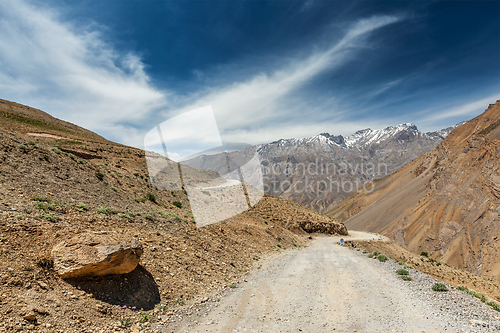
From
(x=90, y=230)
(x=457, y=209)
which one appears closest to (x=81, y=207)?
(x=90, y=230)

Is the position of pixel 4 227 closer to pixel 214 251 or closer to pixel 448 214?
pixel 214 251

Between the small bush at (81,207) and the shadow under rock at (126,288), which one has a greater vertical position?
the small bush at (81,207)

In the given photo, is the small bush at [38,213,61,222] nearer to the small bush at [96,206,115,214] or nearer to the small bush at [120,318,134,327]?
the small bush at [96,206,115,214]

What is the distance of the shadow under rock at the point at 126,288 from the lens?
6.71m

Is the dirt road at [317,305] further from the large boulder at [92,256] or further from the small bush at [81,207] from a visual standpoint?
the small bush at [81,207]

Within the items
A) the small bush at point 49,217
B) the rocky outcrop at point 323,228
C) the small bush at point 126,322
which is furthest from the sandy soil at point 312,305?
the rocky outcrop at point 323,228

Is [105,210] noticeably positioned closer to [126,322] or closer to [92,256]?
[92,256]

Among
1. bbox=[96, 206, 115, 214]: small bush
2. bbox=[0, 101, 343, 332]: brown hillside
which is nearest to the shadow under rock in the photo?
bbox=[0, 101, 343, 332]: brown hillside

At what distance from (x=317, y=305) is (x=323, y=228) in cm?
3125

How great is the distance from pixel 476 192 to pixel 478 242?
17.9 metres

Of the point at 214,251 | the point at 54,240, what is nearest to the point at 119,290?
the point at 54,240

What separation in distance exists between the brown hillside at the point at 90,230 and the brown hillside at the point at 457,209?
6198cm

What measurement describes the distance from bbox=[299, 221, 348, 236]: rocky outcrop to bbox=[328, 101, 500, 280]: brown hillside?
3392 centimetres

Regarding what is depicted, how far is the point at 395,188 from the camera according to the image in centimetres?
12100
